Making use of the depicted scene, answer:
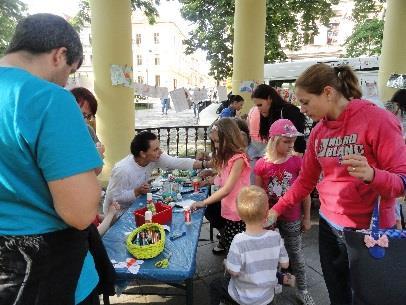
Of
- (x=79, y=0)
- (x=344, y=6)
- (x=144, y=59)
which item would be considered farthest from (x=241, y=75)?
(x=144, y=59)

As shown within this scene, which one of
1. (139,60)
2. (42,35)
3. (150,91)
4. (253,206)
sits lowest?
(253,206)

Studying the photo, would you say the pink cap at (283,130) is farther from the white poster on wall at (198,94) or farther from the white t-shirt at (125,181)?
the white poster on wall at (198,94)

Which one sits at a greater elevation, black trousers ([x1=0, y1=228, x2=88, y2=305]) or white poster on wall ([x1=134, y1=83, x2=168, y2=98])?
white poster on wall ([x1=134, y1=83, x2=168, y2=98])

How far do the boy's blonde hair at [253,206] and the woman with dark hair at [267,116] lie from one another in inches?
73.7

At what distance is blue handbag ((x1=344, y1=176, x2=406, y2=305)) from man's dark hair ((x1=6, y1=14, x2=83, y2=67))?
146cm

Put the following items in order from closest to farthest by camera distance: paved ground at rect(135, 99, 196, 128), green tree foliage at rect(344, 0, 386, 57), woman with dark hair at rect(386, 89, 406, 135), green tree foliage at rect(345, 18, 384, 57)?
woman with dark hair at rect(386, 89, 406, 135), green tree foliage at rect(344, 0, 386, 57), green tree foliage at rect(345, 18, 384, 57), paved ground at rect(135, 99, 196, 128)

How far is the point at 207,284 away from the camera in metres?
3.14

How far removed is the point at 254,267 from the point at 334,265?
0.47 metres

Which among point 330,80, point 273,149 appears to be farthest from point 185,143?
point 330,80

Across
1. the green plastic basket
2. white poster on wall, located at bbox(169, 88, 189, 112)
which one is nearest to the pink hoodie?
the green plastic basket

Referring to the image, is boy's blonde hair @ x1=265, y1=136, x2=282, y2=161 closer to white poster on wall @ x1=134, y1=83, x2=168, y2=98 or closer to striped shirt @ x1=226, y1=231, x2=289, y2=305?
striped shirt @ x1=226, y1=231, x2=289, y2=305

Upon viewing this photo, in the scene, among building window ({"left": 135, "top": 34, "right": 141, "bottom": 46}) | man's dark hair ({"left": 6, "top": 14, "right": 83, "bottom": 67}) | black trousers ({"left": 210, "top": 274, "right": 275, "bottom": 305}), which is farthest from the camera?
building window ({"left": 135, "top": 34, "right": 141, "bottom": 46})

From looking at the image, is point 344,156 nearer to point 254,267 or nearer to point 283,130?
point 254,267

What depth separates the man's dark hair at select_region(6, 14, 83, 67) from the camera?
3.40 ft
